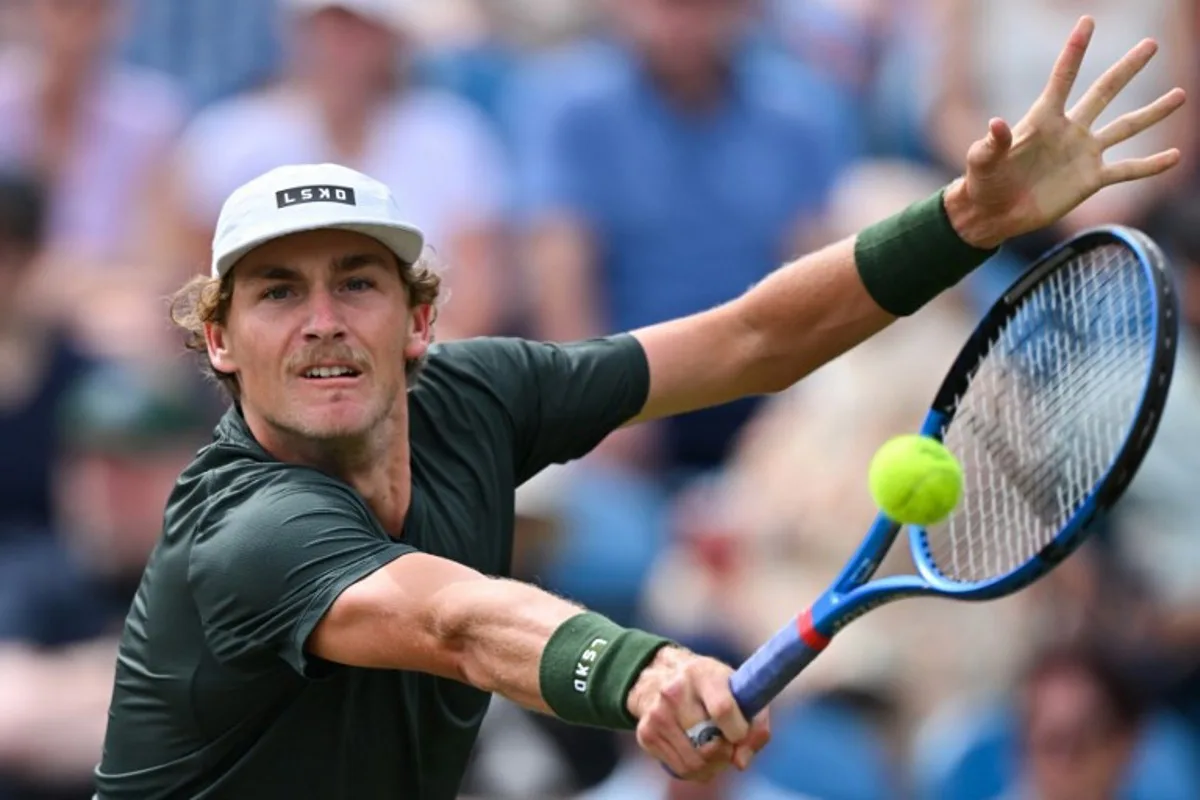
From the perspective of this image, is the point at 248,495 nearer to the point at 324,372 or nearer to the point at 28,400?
the point at 324,372

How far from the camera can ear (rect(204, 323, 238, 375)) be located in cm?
443

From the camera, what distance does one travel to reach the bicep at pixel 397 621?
12.4 feet

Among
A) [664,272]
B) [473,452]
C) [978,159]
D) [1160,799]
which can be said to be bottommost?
[1160,799]

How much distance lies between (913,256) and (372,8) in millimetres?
4377

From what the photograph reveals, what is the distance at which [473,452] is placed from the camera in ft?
15.2

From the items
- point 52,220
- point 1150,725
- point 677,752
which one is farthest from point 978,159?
point 52,220

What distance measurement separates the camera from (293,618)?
12.7 ft

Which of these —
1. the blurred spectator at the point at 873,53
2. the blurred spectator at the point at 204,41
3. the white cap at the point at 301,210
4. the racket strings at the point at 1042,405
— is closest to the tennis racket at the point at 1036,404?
the racket strings at the point at 1042,405

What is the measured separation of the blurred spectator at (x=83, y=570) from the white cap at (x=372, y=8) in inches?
64.6

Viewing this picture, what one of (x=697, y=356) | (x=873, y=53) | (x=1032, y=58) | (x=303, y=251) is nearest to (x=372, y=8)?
(x=873, y=53)

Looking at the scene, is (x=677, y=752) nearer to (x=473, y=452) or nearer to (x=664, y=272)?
(x=473, y=452)

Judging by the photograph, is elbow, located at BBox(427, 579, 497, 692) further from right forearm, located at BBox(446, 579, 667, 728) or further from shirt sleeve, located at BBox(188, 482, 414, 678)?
shirt sleeve, located at BBox(188, 482, 414, 678)

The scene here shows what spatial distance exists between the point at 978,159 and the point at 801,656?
113 cm

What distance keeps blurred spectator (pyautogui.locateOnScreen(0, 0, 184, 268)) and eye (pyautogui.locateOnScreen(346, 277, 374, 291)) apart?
4630mm
